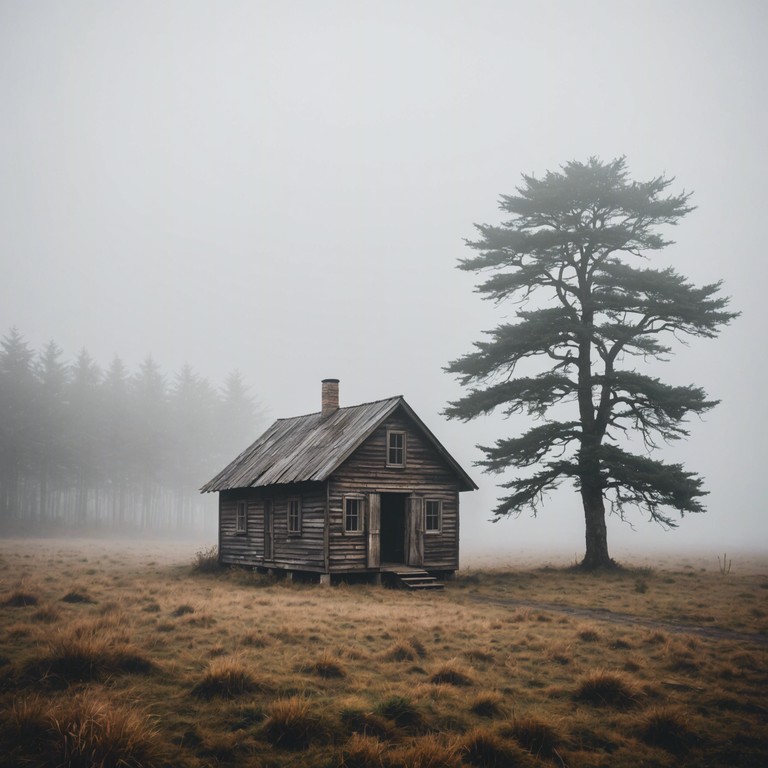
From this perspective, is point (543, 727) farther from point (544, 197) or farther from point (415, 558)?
point (544, 197)

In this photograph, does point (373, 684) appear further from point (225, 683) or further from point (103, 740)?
point (103, 740)

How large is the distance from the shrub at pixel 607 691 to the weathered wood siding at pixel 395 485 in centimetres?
1647

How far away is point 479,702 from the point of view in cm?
952

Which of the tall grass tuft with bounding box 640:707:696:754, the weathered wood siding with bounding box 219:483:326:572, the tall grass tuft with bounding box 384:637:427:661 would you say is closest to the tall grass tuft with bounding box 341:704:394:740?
the tall grass tuft with bounding box 640:707:696:754

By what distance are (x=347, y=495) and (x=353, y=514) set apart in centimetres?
93

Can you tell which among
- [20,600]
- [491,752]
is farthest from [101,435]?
[491,752]

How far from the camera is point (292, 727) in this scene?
8.18 meters

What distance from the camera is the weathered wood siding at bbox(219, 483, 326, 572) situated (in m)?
26.5

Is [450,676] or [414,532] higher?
[414,532]

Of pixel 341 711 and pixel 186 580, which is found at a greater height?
pixel 341 711

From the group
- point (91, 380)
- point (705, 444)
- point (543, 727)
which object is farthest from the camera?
point (705, 444)

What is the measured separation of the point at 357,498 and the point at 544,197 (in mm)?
15750

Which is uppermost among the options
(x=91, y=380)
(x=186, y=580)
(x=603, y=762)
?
(x=91, y=380)

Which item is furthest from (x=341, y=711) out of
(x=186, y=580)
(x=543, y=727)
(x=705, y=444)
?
(x=705, y=444)
